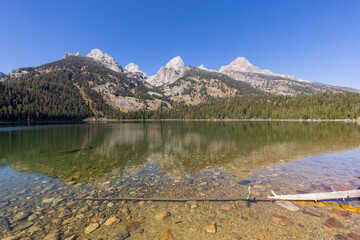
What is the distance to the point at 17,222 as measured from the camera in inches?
318

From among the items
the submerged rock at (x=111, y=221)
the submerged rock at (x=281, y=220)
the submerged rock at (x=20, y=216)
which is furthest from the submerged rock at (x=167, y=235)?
the submerged rock at (x=20, y=216)

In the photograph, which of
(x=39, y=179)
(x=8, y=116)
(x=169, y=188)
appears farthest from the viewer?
(x=8, y=116)

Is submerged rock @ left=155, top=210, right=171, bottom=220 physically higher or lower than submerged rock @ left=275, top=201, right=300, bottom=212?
lower

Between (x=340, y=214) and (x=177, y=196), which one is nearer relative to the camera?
(x=340, y=214)

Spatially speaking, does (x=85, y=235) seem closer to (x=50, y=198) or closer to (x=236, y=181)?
(x=50, y=198)

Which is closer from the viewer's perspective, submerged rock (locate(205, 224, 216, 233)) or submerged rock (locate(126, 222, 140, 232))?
submerged rock (locate(205, 224, 216, 233))

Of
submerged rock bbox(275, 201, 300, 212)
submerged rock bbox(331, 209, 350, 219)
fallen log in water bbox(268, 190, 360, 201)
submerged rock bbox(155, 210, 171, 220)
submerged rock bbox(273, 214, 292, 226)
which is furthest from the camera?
fallen log in water bbox(268, 190, 360, 201)

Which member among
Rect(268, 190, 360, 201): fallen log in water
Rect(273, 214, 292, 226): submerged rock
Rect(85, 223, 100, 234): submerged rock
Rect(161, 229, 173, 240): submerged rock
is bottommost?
Rect(85, 223, 100, 234): submerged rock

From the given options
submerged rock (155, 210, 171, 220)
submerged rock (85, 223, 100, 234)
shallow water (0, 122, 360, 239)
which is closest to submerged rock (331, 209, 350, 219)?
shallow water (0, 122, 360, 239)

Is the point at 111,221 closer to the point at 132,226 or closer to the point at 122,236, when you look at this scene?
the point at 132,226

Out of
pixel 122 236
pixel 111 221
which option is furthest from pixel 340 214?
pixel 111 221

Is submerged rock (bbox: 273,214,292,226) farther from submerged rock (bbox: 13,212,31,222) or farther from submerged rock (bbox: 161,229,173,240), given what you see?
submerged rock (bbox: 13,212,31,222)

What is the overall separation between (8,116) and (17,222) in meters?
214

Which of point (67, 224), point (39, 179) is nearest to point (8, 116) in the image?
point (39, 179)
